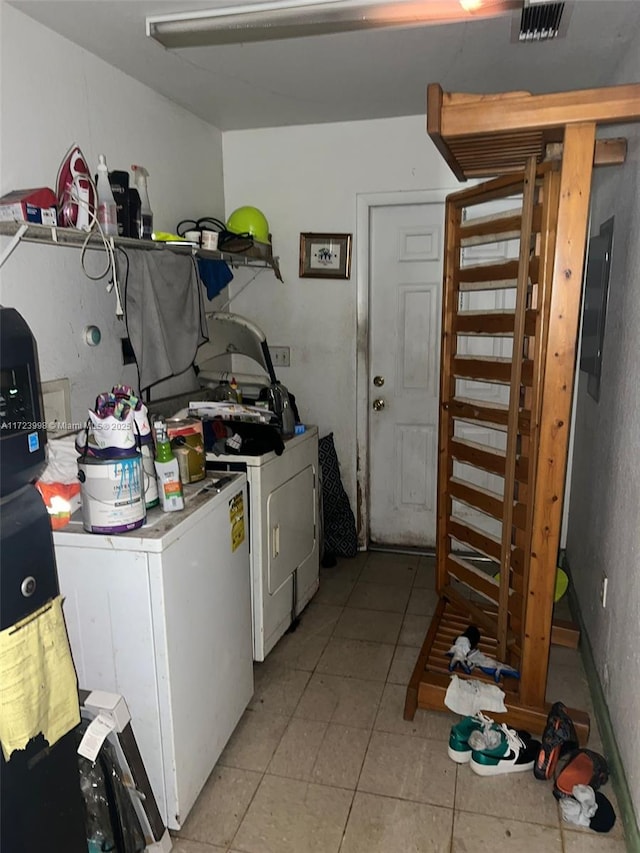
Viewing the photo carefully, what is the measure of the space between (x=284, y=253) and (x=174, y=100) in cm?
98

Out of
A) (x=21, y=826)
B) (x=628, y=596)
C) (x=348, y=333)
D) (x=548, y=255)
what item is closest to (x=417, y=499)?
(x=348, y=333)

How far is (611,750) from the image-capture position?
196 centimetres

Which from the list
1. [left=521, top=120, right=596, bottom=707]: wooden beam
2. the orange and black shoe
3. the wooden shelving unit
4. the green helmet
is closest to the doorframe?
the green helmet

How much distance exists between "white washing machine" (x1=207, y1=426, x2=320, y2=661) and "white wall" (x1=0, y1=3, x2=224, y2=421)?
680 millimetres

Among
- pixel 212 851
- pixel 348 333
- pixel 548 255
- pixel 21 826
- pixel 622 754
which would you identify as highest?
pixel 548 255

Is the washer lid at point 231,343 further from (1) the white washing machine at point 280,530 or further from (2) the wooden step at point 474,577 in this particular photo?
(2) the wooden step at point 474,577

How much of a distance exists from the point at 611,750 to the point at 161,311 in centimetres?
226

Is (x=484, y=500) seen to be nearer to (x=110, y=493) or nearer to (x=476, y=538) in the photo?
(x=476, y=538)

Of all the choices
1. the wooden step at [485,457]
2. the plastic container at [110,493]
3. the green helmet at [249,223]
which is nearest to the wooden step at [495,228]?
the wooden step at [485,457]

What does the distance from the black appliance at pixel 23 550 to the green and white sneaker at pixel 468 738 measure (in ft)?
4.11

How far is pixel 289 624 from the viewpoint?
A: 110 inches

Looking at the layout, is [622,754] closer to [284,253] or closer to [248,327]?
[248,327]

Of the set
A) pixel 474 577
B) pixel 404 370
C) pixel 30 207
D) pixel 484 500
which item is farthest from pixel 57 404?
pixel 404 370

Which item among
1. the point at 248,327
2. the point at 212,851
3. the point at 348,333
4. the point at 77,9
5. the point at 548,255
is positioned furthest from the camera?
the point at 348,333
